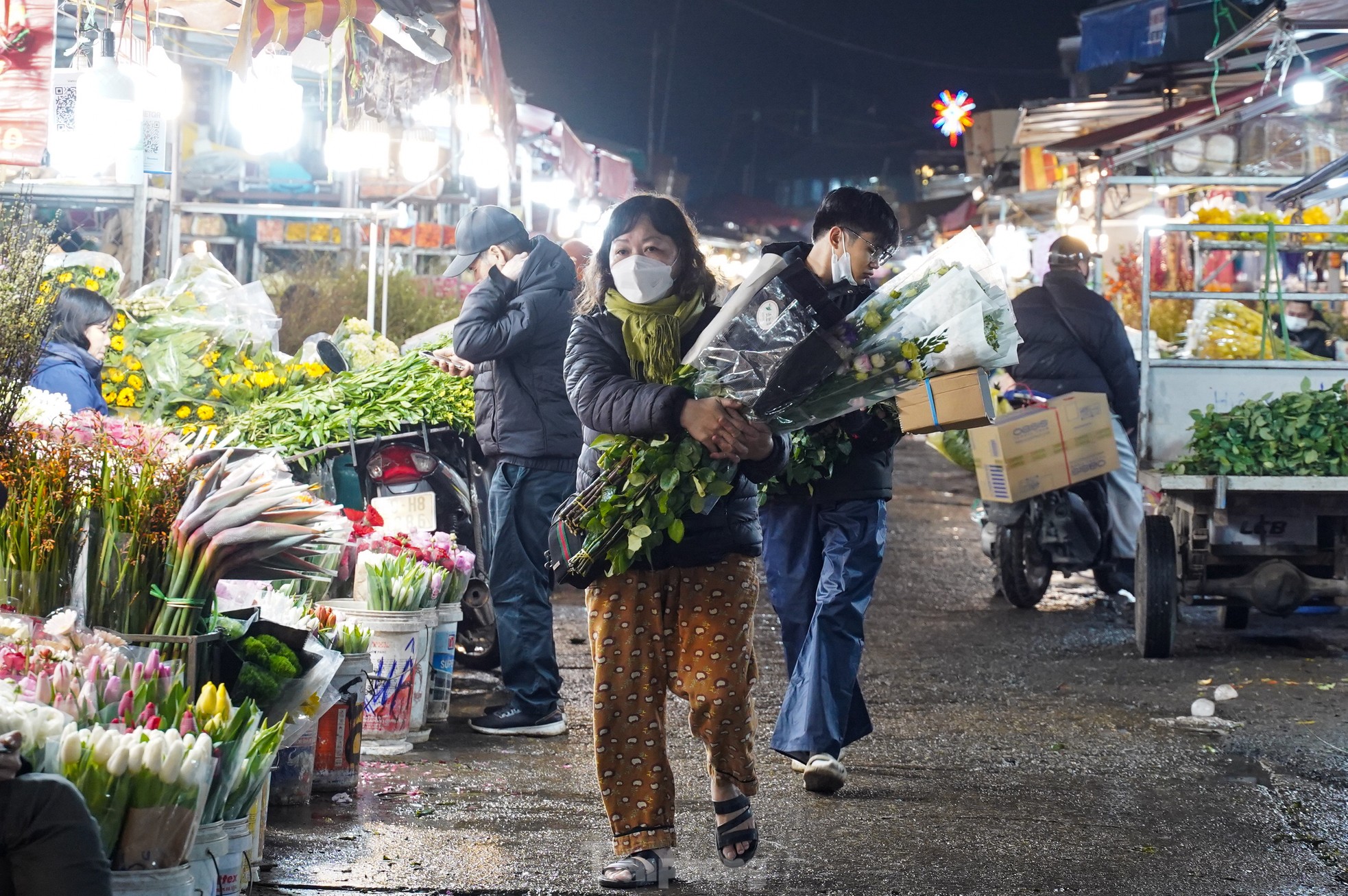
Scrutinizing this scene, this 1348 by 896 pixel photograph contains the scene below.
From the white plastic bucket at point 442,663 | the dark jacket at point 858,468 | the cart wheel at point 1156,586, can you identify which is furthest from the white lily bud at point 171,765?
the cart wheel at point 1156,586

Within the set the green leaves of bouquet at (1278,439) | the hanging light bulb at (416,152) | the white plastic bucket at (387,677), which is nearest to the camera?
the white plastic bucket at (387,677)

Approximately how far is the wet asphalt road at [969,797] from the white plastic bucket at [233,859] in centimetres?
63

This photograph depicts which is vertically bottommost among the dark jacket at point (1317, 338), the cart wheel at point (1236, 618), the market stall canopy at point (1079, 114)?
the cart wheel at point (1236, 618)

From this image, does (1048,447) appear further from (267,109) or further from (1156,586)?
(267,109)

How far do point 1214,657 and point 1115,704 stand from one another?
1422mm

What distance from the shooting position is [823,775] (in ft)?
17.8

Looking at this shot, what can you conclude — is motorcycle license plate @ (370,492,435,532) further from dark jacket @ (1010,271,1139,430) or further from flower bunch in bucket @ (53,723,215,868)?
dark jacket @ (1010,271,1139,430)

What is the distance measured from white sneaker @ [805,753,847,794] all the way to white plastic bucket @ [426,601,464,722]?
1865 millimetres

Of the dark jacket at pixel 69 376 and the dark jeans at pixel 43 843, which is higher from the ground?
the dark jacket at pixel 69 376

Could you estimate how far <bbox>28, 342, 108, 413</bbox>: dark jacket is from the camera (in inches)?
285

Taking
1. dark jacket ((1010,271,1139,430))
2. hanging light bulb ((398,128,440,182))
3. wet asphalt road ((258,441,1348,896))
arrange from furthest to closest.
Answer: hanging light bulb ((398,128,440,182)) → dark jacket ((1010,271,1139,430)) → wet asphalt road ((258,441,1348,896))

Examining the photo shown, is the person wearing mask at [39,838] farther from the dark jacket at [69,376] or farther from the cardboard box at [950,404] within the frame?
the dark jacket at [69,376]

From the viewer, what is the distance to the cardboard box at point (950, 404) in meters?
4.98

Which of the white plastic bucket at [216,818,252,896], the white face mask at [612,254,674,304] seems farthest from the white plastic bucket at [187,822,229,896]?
the white face mask at [612,254,674,304]
